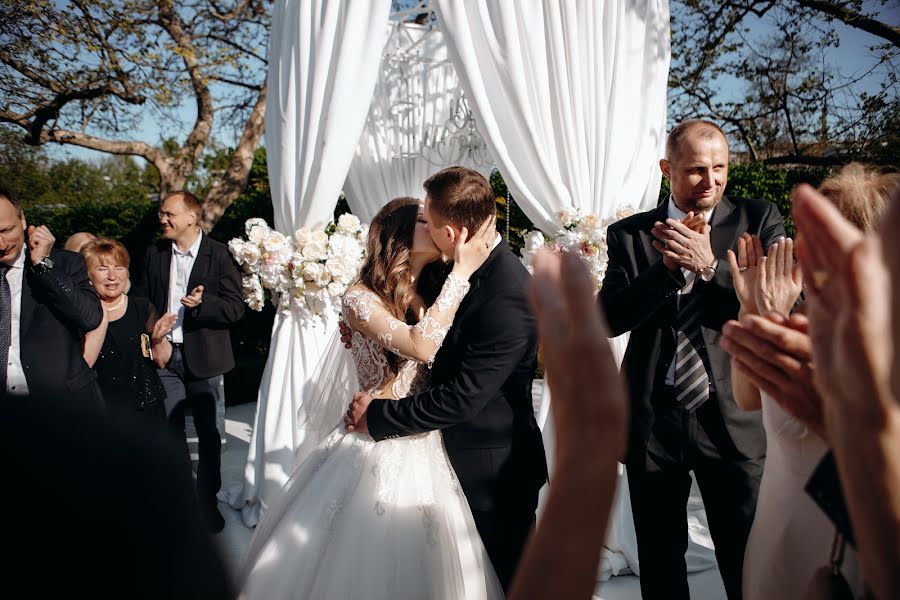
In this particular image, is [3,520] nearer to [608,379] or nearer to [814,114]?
[608,379]

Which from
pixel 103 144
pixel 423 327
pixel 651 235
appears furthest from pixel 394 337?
pixel 103 144

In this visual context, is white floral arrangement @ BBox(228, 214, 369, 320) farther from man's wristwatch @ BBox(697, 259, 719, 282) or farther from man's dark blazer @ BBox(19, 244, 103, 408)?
man's wristwatch @ BBox(697, 259, 719, 282)

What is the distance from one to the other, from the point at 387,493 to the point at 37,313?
6.72 feet

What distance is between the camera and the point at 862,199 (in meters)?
1.78

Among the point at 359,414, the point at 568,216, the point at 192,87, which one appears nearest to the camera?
the point at 359,414

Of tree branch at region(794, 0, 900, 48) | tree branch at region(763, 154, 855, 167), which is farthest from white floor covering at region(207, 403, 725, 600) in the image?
tree branch at region(794, 0, 900, 48)

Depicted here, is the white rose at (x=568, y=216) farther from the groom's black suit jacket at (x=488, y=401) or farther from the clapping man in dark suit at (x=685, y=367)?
the groom's black suit jacket at (x=488, y=401)

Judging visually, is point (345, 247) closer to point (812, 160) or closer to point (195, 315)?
point (195, 315)

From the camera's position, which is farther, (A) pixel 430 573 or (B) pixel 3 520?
(A) pixel 430 573

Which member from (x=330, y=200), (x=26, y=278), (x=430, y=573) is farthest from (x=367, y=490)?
(x=330, y=200)

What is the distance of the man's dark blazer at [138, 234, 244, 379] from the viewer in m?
4.08

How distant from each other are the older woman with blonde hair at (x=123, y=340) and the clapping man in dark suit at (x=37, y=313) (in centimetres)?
28

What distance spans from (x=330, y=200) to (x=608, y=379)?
11.7 ft

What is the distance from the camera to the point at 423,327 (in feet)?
6.86
